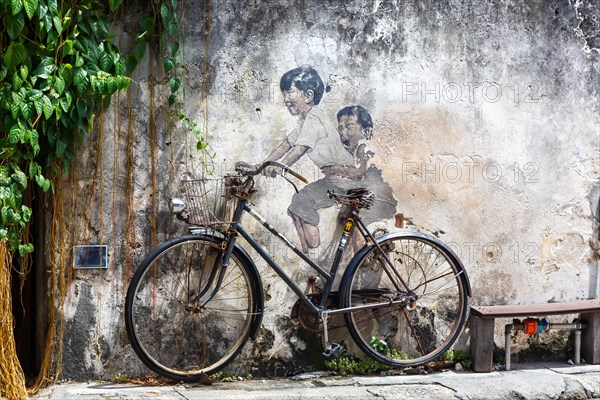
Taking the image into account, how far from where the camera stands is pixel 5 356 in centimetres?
536

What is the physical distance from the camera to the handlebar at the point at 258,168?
5.84 meters

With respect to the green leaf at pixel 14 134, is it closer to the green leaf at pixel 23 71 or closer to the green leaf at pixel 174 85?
the green leaf at pixel 23 71

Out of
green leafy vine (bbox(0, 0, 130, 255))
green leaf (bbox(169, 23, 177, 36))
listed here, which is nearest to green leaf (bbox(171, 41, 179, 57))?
green leaf (bbox(169, 23, 177, 36))

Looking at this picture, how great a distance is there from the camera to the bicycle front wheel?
620 centimetres

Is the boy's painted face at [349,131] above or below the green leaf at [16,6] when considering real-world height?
below

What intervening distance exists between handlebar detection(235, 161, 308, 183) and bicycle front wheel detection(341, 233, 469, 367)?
799 mm

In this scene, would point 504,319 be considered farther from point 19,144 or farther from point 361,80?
point 19,144

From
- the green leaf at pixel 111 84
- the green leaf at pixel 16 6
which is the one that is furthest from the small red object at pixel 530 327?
the green leaf at pixel 16 6

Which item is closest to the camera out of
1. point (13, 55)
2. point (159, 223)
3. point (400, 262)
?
point (13, 55)

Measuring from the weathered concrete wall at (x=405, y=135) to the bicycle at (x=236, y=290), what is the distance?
0.16 meters

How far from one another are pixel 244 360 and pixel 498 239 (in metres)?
2.12

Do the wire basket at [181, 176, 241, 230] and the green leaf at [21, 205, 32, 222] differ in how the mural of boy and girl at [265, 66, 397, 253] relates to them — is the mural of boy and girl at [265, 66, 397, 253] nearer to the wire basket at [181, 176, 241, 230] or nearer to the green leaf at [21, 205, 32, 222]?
the wire basket at [181, 176, 241, 230]

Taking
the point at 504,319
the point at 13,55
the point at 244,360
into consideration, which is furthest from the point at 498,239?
the point at 13,55

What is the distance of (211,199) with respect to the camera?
6000mm
